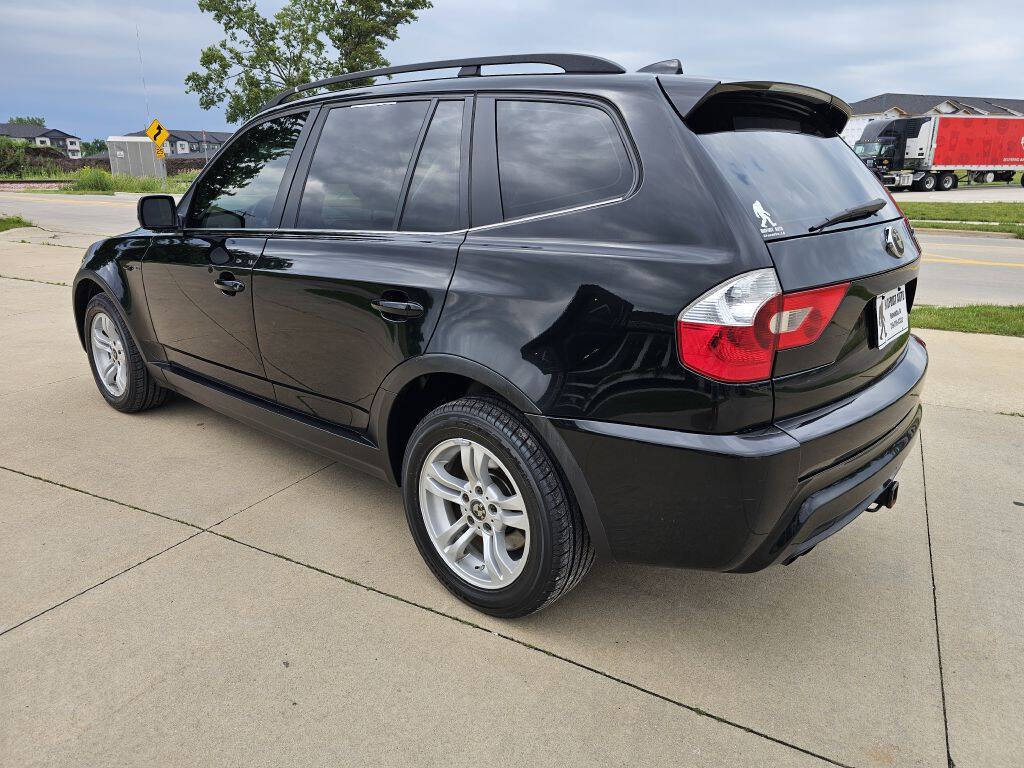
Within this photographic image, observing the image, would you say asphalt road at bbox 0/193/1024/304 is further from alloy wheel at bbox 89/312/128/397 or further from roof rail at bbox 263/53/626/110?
alloy wheel at bbox 89/312/128/397

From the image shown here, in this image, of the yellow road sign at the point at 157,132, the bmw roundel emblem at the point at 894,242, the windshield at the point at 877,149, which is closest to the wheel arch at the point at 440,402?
the bmw roundel emblem at the point at 894,242

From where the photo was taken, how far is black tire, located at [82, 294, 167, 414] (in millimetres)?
4355

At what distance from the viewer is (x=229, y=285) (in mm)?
3436

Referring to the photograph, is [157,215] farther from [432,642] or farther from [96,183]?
[96,183]

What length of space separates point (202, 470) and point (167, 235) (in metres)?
1.23

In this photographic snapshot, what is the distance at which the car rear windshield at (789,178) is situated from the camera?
2.18 metres

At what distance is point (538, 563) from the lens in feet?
7.86

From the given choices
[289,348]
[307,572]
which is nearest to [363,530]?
[307,572]

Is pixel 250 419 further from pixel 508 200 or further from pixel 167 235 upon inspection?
pixel 508 200

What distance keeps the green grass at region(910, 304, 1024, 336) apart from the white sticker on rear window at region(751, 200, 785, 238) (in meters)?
5.25

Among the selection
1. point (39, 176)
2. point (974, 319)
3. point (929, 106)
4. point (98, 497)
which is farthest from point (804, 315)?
point (929, 106)

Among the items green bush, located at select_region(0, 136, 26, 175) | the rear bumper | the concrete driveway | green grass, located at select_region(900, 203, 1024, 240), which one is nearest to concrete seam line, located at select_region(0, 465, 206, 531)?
the concrete driveway

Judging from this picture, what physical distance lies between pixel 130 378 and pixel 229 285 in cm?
142

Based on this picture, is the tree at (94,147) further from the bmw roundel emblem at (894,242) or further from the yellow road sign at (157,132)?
the bmw roundel emblem at (894,242)
